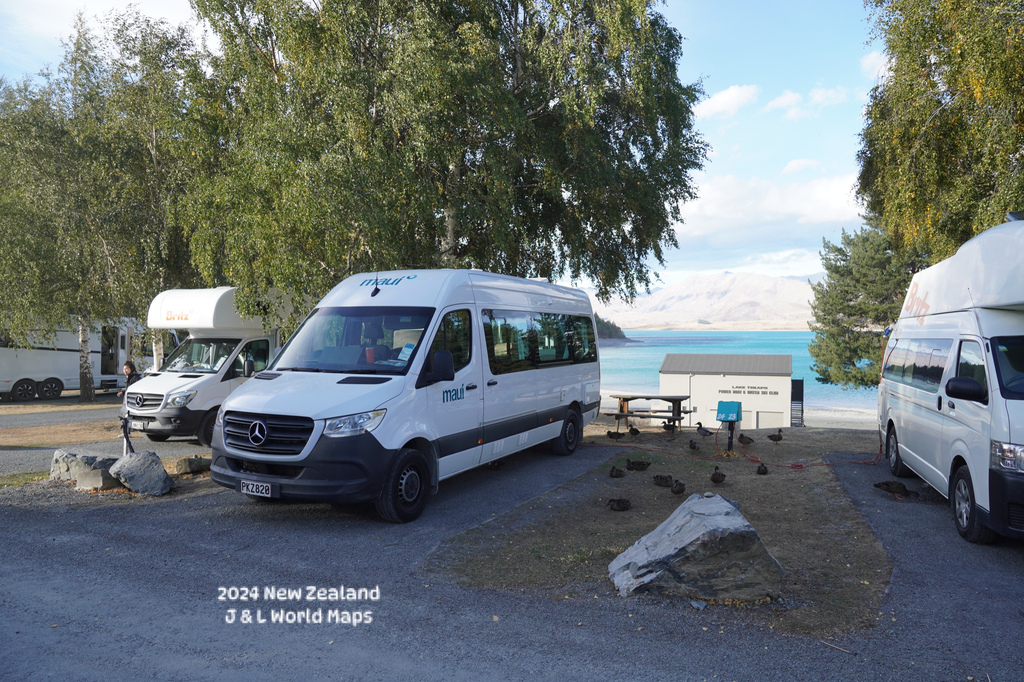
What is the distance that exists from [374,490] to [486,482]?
116 inches

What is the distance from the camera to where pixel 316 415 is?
6.67 metres

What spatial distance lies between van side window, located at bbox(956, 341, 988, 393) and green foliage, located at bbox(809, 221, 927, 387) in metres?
47.0

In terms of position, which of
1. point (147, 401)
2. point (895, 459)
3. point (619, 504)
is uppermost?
point (147, 401)

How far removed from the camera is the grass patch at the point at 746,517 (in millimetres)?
5110

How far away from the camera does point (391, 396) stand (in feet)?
22.9

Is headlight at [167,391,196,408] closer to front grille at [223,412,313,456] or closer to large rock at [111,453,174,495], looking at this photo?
large rock at [111,453,174,495]

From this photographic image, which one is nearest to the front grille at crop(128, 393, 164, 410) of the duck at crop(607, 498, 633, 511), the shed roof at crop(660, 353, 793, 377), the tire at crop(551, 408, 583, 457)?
the tire at crop(551, 408, 583, 457)

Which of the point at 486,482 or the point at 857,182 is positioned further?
the point at 857,182

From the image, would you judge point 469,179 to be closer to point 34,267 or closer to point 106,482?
point 106,482

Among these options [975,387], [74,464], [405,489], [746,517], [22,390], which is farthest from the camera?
[22,390]

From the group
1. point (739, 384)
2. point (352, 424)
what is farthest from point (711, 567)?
point (739, 384)

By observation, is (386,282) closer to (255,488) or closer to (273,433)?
(273,433)

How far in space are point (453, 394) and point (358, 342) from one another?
47.9 inches

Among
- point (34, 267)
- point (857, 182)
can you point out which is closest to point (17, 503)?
point (34, 267)
